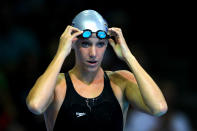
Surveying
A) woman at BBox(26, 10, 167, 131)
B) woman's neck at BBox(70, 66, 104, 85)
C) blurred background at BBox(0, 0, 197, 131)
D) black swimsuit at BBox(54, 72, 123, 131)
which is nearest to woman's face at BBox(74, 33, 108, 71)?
woman at BBox(26, 10, 167, 131)

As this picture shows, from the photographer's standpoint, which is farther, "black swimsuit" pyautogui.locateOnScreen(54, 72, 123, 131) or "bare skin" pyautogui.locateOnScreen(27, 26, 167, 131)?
"black swimsuit" pyautogui.locateOnScreen(54, 72, 123, 131)

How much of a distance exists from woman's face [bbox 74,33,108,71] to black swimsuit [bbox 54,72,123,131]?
276mm

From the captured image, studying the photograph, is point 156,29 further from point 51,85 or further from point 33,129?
point 51,85

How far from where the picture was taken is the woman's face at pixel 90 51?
12.8 feet

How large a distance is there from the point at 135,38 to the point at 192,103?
1626 mm

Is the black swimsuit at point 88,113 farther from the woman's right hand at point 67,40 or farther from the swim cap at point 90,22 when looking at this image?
the swim cap at point 90,22

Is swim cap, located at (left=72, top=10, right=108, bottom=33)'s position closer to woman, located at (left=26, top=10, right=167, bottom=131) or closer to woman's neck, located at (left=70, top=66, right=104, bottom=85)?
woman, located at (left=26, top=10, right=167, bottom=131)

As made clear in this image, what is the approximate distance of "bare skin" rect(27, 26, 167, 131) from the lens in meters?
3.70

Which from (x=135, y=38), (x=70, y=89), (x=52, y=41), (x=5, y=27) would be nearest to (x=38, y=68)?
(x=52, y=41)

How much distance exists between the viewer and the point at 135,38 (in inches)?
307

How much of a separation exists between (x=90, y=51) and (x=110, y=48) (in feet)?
11.7

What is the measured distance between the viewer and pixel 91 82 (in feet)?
13.6

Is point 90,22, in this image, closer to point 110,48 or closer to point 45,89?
point 45,89

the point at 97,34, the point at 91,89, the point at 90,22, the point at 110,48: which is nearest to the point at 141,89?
the point at 91,89
